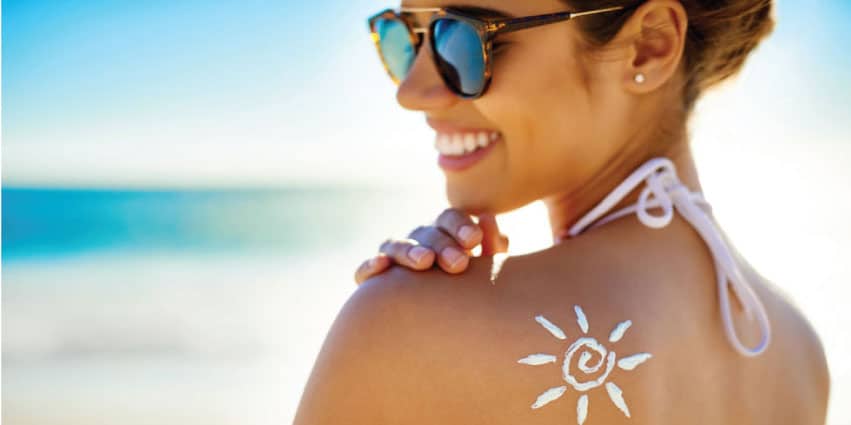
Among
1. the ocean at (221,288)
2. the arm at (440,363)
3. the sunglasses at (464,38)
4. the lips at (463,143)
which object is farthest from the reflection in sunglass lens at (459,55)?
the ocean at (221,288)

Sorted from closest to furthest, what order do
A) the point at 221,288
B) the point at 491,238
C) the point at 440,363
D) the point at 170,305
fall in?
the point at 440,363 → the point at 491,238 → the point at 170,305 → the point at 221,288

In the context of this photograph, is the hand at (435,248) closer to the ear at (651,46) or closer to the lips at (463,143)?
the lips at (463,143)

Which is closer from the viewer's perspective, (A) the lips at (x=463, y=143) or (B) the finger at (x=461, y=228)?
(B) the finger at (x=461, y=228)

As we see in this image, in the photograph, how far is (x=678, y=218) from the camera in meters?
1.75

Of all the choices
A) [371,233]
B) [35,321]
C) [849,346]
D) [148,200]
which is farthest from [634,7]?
[148,200]

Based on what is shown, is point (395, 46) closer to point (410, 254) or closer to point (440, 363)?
point (410, 254)

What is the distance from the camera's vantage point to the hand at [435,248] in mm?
1533

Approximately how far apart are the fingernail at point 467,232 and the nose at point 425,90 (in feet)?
1.17

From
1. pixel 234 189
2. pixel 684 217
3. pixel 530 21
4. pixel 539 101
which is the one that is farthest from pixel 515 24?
pixel 234 189

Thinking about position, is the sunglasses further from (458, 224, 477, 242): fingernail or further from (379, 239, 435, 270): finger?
(379, 239, 435, 270): finger

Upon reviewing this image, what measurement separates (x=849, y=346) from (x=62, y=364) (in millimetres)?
5350

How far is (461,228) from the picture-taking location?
5.48 feet

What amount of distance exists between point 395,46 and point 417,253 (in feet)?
2.68

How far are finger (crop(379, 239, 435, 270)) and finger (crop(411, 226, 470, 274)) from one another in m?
0.02
